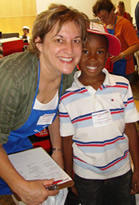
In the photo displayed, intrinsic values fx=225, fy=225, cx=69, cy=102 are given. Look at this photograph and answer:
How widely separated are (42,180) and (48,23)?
74cm

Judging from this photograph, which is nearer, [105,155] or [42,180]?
[42,180]

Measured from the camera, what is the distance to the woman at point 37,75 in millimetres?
1048

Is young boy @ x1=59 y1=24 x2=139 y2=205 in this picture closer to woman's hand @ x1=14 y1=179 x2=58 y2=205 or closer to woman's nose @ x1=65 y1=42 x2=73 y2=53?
woman's nose @ x1=65 y1=42 x2=73 y2=53

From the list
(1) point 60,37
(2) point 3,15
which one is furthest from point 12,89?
(2) point 3,15

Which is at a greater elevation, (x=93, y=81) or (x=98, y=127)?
(x=93, y=81)

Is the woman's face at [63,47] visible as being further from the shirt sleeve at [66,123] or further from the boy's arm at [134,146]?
the boy's arm at [134,146]

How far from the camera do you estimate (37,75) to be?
1185mm

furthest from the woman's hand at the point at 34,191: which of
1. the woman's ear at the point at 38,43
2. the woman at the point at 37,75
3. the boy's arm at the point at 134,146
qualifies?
the woman's ear at the point at 38,43

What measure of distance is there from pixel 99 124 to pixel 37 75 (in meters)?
0.41

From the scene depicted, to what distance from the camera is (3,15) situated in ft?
24.1

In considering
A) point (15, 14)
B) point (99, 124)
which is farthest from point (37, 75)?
point (15, 14)

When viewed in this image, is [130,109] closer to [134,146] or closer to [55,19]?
[134,146]

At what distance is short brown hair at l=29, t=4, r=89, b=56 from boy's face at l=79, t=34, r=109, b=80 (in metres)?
0.06

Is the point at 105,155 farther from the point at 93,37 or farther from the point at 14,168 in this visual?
the point at 93,37
